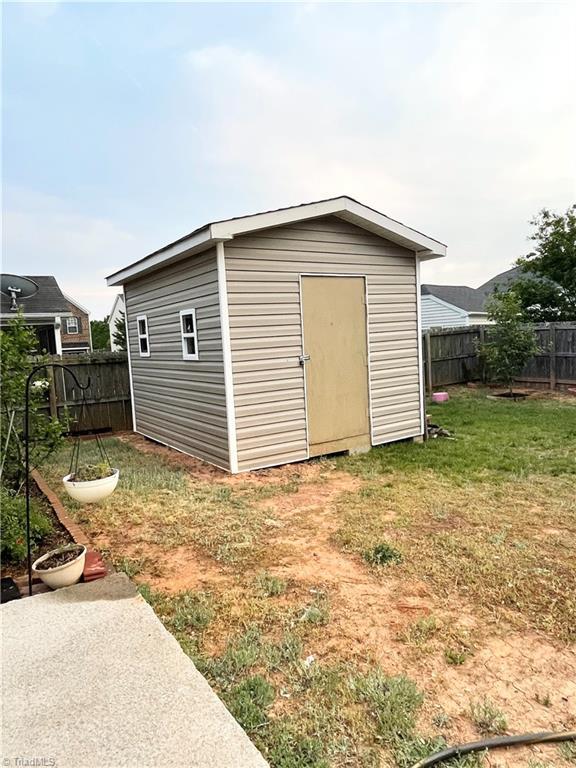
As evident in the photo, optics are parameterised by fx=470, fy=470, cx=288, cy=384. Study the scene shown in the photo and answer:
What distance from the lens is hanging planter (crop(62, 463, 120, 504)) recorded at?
3484mm

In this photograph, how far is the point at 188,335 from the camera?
239 inches

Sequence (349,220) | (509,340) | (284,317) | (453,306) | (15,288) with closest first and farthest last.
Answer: (284,317) < (349,220) < (509,340) < (15,288) < (453,306)

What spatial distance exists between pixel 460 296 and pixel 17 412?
24120 mm

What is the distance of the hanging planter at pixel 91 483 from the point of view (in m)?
3.48

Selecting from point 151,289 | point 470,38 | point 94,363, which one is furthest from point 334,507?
point 470,38

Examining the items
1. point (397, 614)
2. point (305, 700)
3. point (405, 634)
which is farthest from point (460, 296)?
point (305, 700)

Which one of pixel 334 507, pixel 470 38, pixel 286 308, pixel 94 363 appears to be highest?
pixel 470 38

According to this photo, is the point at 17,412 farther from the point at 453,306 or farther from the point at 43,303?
the point at 453,306

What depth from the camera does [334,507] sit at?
4223 mm

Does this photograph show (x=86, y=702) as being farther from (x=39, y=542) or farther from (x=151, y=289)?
(x=151, y=289)

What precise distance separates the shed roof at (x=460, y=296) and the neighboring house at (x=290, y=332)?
1828 centimetres

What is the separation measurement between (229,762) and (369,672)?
0.75 meters

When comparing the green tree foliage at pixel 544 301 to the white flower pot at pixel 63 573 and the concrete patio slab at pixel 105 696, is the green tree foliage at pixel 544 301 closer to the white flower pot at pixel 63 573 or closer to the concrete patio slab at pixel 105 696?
the white flower pot at pixel 63 573

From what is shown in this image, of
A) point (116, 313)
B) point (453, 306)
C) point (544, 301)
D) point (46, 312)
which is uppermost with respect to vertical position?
point (116, 313)
